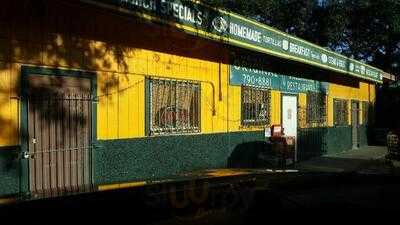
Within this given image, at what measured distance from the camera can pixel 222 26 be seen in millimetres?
11883

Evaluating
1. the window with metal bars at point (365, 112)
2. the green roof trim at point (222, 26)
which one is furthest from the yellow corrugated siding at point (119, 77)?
the window with metal bars at point (365, 112)

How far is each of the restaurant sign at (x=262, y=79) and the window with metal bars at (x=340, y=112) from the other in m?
2.94

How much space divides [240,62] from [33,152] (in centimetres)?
687

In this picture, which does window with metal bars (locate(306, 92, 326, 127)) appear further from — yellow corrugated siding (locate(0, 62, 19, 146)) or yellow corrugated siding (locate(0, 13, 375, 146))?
yellow corrugated siding (locate(0, 62, 19, 146))

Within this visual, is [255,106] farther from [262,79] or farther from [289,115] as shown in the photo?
[289,115]

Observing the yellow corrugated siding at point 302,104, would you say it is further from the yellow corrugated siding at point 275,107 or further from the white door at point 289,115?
the yellow corrugated siding at point 275,107

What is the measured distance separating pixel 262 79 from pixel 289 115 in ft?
7.17

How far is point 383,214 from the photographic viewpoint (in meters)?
3.29

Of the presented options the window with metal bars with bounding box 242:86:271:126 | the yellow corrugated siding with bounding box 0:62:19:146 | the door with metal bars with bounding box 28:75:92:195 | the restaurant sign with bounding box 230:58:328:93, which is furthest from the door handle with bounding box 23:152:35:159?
the window with metal bars with bounding box 242:86:271:126

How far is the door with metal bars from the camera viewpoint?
8.55m

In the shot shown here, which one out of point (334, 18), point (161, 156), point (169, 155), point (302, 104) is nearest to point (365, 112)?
point (334, 18)

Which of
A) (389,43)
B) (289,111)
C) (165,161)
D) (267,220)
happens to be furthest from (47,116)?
(389,43)

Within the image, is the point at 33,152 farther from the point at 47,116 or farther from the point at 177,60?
the point at 177,60

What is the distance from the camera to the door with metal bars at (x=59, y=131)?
8555mm
